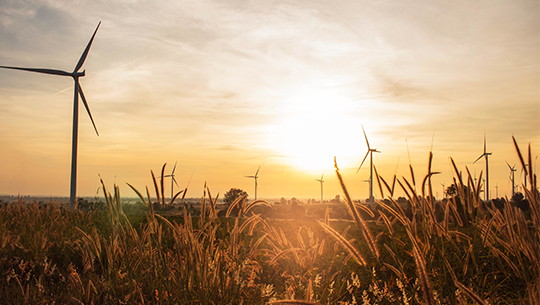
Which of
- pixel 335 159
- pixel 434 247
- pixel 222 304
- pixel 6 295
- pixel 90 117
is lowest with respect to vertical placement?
pixel 6 295

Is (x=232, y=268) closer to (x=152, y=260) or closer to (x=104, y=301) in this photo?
(x=152, y=260)

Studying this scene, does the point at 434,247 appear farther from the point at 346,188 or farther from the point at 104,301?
the point at 104,301

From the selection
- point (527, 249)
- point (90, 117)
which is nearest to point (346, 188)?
point (527, 249)

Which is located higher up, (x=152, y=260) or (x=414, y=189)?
(x=414, y=189)

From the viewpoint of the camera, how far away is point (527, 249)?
3.56m

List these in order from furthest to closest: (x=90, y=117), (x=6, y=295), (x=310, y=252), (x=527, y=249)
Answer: (x=90, y=117)
(x=6, y=295)
(x=310, y=252)
(x=527, y=249)

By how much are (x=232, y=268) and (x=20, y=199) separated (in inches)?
513

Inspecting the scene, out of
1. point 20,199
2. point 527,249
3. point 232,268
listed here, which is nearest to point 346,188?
point 232,268

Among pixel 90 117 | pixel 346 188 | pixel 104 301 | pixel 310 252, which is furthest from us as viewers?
pixel 90 117

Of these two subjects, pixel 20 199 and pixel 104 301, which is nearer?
pixel 104 301

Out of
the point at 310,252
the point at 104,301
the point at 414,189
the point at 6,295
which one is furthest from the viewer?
the point at 6,295

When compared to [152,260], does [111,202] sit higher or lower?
higher

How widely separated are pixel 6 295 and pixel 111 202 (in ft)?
6.81

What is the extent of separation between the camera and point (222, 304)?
3.62m
